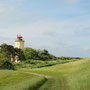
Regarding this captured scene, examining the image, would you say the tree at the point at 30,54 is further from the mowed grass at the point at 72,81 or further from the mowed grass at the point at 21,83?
the mowed grass at the point at 21,83

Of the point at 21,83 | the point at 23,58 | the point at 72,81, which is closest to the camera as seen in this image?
the point at 21,83

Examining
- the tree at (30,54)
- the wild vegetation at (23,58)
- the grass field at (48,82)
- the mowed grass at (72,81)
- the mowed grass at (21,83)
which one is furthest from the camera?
the tree at (30,54)

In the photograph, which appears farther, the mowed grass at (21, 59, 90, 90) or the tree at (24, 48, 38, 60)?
the tree at (24, 48, 38, 60)

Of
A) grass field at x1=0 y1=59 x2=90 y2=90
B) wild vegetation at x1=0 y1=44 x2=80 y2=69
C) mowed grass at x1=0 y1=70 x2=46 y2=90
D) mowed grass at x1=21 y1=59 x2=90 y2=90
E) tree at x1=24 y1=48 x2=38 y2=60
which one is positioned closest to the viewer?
mowed grass at x1=21 y1=59 x2=90 y2=90

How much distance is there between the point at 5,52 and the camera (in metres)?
104

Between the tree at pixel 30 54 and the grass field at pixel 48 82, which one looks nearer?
the grass field at pixel 48 82

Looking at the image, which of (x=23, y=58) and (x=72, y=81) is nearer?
(x=72, y=81)

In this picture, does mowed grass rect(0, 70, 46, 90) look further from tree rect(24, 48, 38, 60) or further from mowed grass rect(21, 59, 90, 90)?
tree rect(24, 48, 38, 60)

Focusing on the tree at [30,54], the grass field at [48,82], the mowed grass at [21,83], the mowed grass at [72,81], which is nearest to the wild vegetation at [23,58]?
the tree at [30,54]

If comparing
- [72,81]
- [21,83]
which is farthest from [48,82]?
[21,83]

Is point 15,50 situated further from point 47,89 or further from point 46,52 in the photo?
point 47,89

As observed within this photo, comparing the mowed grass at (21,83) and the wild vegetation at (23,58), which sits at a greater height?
the wild vegetation at (23,58)

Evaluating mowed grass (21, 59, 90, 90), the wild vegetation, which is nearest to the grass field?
mowed grass (21, 59, 90, 90)

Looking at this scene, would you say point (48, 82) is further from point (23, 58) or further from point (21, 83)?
point (23, 58)
